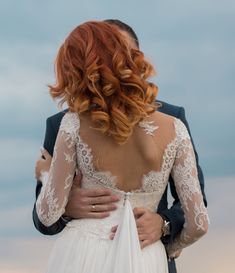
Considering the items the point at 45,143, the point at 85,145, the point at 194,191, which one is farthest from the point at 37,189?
the point at 194,191

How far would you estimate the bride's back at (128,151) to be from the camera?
544cm

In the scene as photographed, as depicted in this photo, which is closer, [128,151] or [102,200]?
[128,151]

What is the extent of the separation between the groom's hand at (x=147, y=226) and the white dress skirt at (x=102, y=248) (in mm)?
64

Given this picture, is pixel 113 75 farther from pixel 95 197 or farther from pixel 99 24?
pixel 95 197

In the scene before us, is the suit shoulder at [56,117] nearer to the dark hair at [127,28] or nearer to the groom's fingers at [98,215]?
the dark hair at [127,28]

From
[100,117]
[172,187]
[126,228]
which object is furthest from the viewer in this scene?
[172,187]

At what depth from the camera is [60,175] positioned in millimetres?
5500

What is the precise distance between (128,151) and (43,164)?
0.78m

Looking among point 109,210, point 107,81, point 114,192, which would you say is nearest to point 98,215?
point 109,210

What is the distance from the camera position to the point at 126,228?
5.64 meters

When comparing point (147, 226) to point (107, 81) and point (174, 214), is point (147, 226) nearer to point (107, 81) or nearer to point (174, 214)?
point (174, 214)

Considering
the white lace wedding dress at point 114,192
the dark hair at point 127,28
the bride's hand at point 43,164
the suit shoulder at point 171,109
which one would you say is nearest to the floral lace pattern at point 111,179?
the white lace wedding dress at point 114,192

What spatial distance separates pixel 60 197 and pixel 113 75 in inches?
36.6

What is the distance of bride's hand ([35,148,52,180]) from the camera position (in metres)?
5.88
